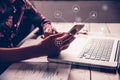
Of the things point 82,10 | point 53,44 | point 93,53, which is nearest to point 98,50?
point 93,53

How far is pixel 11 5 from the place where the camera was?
48.6 inches

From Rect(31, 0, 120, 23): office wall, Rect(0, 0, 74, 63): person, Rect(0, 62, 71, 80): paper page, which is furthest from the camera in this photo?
Rect(31, 0, 120, 23): office wall

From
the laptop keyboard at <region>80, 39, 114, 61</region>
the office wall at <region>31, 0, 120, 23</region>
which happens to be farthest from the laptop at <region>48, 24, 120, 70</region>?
the office wall at <region>31, 0, 120, 23</region>

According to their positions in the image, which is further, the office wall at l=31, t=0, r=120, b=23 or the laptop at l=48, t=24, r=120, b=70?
the office wall at l=31, t=0, r=120, b=23

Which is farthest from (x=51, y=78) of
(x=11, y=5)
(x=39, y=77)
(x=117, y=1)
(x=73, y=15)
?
(x=117, y=1)

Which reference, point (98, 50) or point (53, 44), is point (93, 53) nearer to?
point (98, 50)

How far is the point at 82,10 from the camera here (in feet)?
11.9

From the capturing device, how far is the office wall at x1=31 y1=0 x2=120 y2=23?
325 centimetres

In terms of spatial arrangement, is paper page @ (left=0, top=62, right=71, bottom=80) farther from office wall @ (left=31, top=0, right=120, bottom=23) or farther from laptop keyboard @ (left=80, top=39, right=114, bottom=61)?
office wall @ (left=31, top=0, right=120, bottom=23)

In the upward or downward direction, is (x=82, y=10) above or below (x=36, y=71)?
below

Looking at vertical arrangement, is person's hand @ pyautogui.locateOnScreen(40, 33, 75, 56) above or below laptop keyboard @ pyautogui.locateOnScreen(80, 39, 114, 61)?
above

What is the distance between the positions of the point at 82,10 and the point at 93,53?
2686 millimetres

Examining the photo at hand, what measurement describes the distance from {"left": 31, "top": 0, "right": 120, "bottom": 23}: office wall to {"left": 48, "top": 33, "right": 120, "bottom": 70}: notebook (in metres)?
1.92

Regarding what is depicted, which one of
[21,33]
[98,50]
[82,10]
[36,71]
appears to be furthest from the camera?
[82,10]
